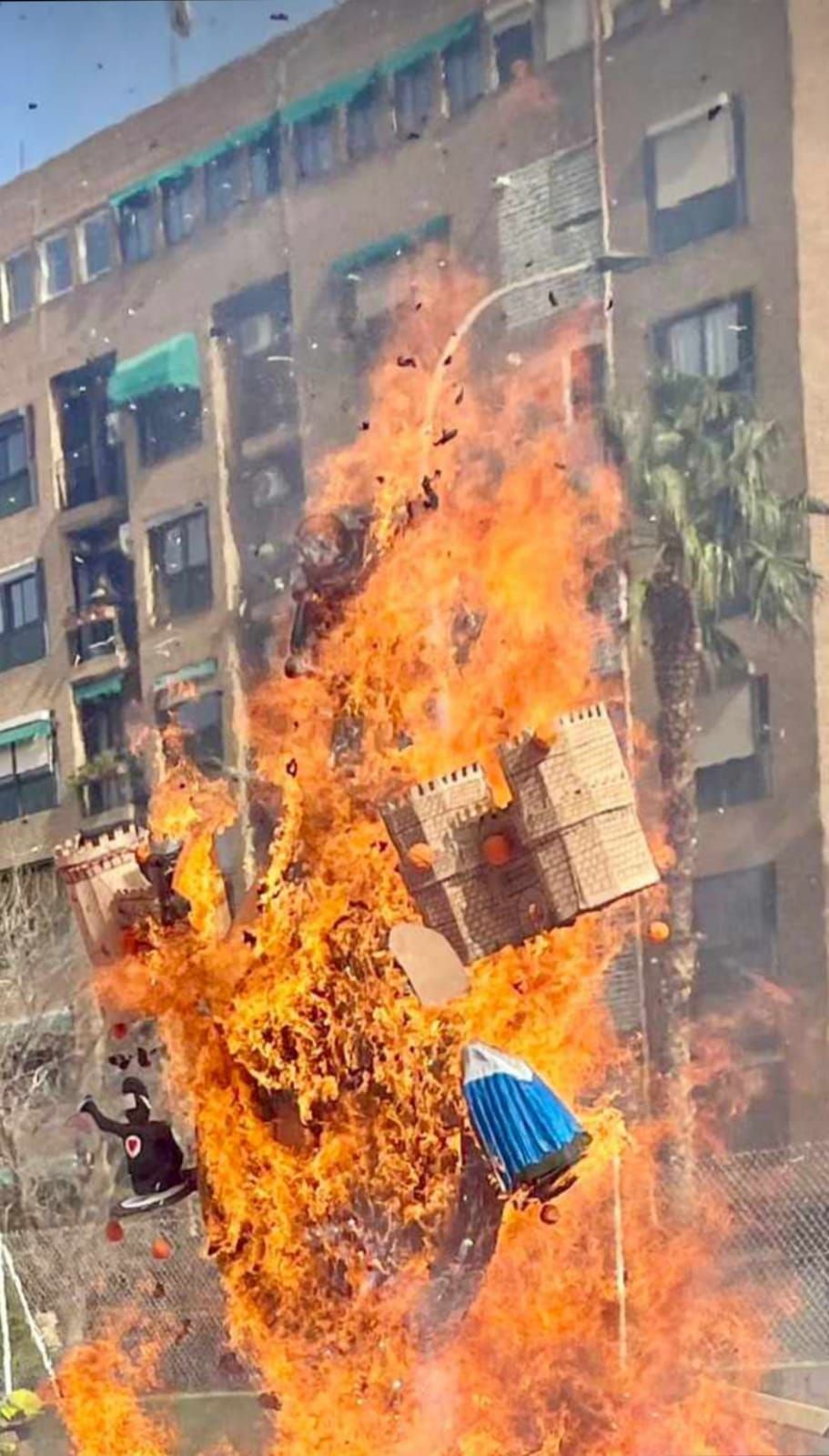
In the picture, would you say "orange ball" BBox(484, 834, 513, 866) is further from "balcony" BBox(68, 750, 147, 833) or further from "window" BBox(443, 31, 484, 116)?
"window" BBox(443, 31, 484, 116)

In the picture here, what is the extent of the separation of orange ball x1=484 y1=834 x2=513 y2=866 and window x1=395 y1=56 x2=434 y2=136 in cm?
159

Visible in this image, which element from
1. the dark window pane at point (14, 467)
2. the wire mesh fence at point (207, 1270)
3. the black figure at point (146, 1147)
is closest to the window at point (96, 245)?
the dark window pane at point (14, 467)

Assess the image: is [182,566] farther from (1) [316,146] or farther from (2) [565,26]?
(2) [565,26]

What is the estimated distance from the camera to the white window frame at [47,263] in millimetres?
4504

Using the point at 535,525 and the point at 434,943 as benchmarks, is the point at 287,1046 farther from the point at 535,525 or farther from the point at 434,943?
the point at 535,525

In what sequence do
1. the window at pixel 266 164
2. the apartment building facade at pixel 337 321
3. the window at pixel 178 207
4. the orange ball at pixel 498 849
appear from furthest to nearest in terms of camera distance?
the window at pixel 178 207 < the window at pixel 266 164 < the apartment building facade at pixel 337 321 < the orange ball at pixel 498 849

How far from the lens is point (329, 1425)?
3830mm

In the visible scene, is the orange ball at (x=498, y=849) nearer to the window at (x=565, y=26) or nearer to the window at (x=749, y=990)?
the window at (x=749, y=990)

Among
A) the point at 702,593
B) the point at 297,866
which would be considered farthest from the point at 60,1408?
the point at 702,593

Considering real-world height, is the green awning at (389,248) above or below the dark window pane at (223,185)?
below

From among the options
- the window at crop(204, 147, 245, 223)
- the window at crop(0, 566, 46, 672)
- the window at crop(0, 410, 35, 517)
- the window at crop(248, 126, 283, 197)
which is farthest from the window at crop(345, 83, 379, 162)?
the window at crop(0, 566, 46, 672)

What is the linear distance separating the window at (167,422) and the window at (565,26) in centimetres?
111

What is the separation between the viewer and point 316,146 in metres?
4.14

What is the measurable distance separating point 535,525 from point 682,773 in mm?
601
